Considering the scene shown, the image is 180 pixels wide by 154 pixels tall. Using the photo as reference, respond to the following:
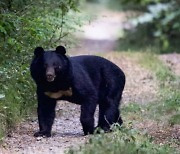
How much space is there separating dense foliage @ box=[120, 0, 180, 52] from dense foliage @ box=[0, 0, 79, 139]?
1008cm

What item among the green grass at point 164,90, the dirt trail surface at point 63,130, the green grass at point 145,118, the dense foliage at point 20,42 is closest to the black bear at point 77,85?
the dirt trail surface at point 63,130

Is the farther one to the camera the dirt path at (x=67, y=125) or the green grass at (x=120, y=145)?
the dirt path at (x=67, y=125)

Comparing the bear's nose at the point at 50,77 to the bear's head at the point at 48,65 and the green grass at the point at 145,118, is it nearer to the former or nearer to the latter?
the bear's head at the point at 48,65

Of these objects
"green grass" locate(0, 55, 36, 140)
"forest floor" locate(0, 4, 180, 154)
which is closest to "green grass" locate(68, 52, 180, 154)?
"forest floor" locate(0, 4, 180, 154)

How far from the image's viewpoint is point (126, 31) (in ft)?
83.5

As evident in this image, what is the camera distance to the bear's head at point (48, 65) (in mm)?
9633

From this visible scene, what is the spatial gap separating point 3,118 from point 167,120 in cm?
250

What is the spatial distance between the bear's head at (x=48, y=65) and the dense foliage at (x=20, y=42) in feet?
2.76

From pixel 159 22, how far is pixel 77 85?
13895 millimetres

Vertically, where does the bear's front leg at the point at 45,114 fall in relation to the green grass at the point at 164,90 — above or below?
above

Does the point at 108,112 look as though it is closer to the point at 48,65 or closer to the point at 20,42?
the point at 48,65

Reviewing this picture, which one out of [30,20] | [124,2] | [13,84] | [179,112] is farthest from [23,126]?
[124,2]

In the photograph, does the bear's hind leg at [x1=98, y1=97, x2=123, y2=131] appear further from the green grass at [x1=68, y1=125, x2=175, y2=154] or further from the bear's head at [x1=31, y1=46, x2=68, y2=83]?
the green grass at [x1=68, y1=125, x2=175, y2=154]

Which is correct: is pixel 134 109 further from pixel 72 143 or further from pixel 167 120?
pixel 72 143
